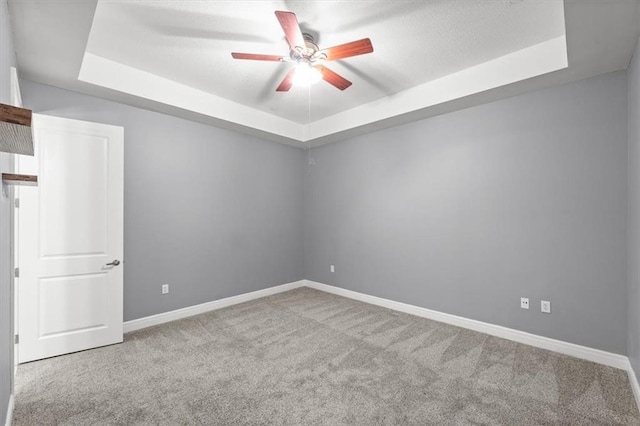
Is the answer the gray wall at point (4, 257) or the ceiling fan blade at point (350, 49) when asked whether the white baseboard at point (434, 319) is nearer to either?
the gray wall at point (4, 257)

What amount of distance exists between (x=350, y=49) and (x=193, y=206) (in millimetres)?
2815

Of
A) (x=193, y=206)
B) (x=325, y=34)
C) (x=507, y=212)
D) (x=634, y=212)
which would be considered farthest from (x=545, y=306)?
(x=193, y=206)

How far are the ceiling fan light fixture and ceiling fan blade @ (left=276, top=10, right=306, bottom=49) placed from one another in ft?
0.81

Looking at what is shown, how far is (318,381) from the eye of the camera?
7.68 ft

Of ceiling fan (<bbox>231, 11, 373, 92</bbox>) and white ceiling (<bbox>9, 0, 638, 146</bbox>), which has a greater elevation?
white ceiling (<bbox>9, 0, 638, 146</bbox>)

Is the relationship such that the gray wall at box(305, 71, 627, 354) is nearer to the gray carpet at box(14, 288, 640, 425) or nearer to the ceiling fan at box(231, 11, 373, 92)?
the gray carpet at box(14, 288, 640, 425)

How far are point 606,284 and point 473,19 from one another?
8.46ft

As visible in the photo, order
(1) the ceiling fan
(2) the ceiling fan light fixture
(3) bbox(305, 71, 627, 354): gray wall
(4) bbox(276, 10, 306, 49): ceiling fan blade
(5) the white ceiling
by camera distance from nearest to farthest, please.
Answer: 1. (4) bbox(276, 10, 306, 49): ceiling fan blade
2. (1) the ceiling fan
3. (5) the white ceiling
4. (2) the ceiling fan light fixture
5. (3) bbox(305, 71, 627, 354): gray wall

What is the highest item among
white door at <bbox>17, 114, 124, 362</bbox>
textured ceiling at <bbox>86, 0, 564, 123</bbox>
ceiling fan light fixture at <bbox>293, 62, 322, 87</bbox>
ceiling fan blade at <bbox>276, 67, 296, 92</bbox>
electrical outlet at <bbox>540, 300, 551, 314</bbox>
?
textured ceiling at <bbox>86, 0, 564, 123</bbox>

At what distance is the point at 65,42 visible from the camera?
2.25m

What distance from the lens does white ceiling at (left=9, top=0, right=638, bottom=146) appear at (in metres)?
2.16

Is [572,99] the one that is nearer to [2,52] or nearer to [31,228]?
[2,52]

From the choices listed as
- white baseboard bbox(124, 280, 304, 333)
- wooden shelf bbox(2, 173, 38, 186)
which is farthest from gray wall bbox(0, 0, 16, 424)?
white baseboard bbox(124, 280, 304, 333)

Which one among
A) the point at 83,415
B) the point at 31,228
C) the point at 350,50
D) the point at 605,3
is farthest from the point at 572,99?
the point at 31,228
